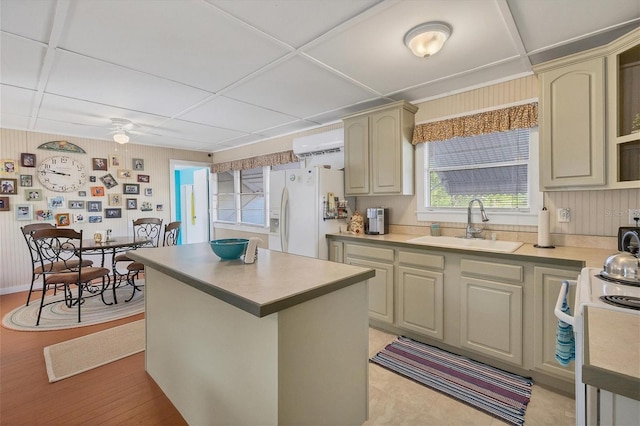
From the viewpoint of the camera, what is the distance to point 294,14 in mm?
1674

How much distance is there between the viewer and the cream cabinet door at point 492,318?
2.12 m

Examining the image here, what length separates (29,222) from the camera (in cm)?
427

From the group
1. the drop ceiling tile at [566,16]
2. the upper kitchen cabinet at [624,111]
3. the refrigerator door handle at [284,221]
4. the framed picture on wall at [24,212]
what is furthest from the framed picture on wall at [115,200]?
the upper kitchen cabinet at [624,111]

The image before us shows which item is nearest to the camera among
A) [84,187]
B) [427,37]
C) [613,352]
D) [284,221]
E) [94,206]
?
[613,352]

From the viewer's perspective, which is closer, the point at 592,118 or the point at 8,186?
the point at 592,118

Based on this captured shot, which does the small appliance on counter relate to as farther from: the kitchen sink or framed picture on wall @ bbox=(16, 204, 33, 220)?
framed picture on wall @ bbox=(16, 204, 33, 220)

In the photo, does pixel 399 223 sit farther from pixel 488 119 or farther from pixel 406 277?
pixel 488 119

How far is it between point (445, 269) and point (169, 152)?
5.19 m

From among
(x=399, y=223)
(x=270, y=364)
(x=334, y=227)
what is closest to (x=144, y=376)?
(x=270, y=364)

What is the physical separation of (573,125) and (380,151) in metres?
1.56

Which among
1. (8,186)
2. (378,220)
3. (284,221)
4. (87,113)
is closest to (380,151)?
(378,220)

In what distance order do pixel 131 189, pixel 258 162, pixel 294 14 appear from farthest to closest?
pixel 131 189, pixel 258 162, pixel 294 14

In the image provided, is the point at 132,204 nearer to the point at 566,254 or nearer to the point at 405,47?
the point at 405,47

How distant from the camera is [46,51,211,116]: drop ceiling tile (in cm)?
228
